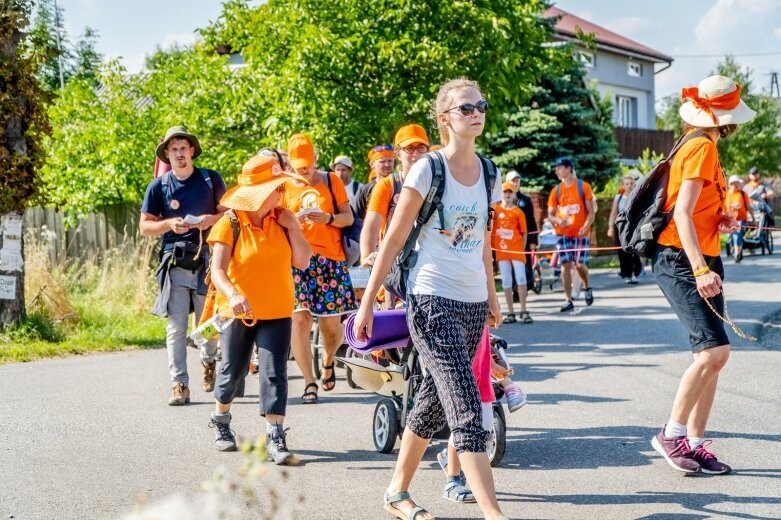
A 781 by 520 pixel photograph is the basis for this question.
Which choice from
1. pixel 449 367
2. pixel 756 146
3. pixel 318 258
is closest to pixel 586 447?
pixel 449 367

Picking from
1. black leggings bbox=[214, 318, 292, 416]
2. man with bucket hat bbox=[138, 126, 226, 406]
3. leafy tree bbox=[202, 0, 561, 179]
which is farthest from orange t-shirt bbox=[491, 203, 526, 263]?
black leggings bbox=[214, 318, 292, 416]

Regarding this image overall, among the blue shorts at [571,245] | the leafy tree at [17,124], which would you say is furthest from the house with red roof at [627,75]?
the leafy tree at [17,124]

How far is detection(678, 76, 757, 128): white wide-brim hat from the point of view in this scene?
5.65 meters

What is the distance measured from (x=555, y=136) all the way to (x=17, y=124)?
779 inches

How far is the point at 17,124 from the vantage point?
1105cm

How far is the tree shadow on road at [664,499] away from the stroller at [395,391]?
24.4 inches

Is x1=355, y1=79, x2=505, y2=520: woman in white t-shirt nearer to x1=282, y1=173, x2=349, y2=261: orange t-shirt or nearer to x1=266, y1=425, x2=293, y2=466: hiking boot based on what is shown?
x1=266, y1=425, x2=293, y2=466: hiking boot

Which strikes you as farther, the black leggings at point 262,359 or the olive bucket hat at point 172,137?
the olive bucket hat at point 172,137

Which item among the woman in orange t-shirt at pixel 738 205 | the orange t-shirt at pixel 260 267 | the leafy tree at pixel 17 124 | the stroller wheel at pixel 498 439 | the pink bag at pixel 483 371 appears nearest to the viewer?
the pink bag at pixel 483 371

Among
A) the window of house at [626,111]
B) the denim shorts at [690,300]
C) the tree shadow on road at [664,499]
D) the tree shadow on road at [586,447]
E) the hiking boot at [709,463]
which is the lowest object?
the tree shadow on road at [664,499]

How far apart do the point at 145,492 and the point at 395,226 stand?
2.06m

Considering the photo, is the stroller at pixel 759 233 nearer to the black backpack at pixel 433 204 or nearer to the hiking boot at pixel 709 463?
the hiking boot at pixel 709 463

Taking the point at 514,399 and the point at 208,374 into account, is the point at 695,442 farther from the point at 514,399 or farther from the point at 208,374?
the point at 208,374

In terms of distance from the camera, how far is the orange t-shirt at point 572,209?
1388 cm
